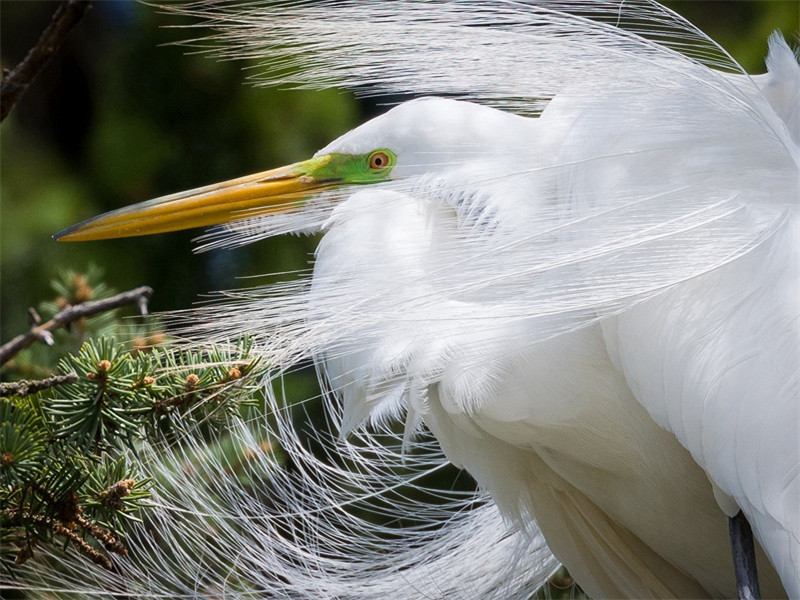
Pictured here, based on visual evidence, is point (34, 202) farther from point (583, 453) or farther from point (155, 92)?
point (583, 453)

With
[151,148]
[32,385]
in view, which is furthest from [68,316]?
[151,148]

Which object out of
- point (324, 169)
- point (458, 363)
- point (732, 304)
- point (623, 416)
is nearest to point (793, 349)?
point (732, 304)

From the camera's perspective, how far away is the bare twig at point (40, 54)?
46.4 inches

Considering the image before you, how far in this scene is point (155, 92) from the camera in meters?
2.37

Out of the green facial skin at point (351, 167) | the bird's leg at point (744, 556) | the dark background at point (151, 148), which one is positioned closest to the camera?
the bird's leg at point (744, 556)

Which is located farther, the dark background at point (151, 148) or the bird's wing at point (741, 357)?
the dark background at point (151, 148)

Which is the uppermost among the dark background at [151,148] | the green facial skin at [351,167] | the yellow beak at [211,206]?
the green facial skin at [351,167]

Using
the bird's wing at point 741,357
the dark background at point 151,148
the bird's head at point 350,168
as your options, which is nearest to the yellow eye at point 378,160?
the bird's head at point 350,168

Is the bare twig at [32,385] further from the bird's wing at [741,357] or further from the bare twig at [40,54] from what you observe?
the bird's wing at [741,357]

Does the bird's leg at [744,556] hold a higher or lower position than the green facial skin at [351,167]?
lower

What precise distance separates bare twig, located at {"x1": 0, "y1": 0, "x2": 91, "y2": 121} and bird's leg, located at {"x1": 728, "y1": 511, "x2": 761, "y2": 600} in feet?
3.28

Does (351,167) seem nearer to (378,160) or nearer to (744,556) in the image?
(378,160)

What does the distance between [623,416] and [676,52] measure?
1.44 feet

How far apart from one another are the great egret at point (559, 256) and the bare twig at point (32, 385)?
0.51 feet
